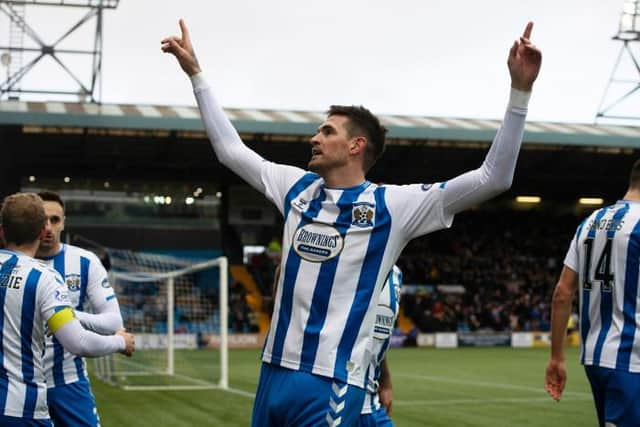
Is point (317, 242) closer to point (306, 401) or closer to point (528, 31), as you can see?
point (306, 401)

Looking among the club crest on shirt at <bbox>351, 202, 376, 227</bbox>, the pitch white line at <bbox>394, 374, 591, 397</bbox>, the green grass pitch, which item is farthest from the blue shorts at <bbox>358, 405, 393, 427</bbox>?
the pitch white line at <bbox>394, 374, 591, 397</bbox>

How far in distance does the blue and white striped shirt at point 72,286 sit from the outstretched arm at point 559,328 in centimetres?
289

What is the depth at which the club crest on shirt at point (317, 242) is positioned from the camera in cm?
440

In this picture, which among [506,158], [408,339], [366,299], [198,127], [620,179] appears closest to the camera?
[506,158]

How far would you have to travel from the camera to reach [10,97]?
34125 millimetres

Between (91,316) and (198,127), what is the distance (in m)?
28.0

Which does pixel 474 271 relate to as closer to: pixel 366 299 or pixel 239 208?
pixel 239 208

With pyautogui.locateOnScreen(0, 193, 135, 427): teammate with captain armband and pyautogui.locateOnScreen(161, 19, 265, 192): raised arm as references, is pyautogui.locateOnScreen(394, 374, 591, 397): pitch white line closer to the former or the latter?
pyautogui.locateOnScreen(161, 19, 265, 192): raised arm

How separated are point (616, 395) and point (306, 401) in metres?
2.05

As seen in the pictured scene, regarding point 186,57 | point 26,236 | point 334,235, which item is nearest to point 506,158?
point 334,235

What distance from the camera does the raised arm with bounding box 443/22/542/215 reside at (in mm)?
4016

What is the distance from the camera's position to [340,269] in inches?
172

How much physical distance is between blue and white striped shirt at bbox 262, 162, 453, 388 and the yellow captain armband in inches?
39.6

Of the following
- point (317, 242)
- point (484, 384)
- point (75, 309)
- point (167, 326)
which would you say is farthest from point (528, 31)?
point (167, 326)
